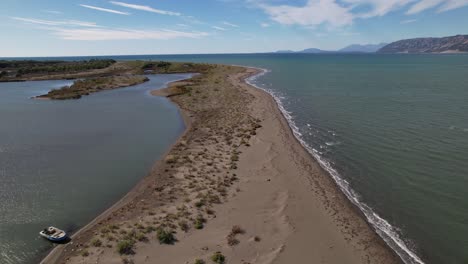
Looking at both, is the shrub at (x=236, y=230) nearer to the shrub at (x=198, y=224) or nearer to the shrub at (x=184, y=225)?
the shrub at (x=198, y=224)

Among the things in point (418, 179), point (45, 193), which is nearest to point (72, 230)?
point (45, 193)

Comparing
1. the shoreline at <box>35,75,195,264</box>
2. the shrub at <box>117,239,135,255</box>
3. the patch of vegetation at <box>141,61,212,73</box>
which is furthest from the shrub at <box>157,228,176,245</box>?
the patch of vegetation at <box>141,61,212,73</box>

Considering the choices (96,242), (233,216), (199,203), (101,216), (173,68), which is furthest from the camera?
(173,68)

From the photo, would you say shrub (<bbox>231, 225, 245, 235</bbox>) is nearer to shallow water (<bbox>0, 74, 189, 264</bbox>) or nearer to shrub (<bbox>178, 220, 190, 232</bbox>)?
shrub (<bbox>178, 220, 190, 232</bbox>)

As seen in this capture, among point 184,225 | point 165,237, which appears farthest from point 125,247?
point 184,225

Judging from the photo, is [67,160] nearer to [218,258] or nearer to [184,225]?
[184,225]

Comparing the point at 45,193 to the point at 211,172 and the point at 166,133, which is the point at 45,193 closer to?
the point at 211,172

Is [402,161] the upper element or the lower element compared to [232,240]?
upper
